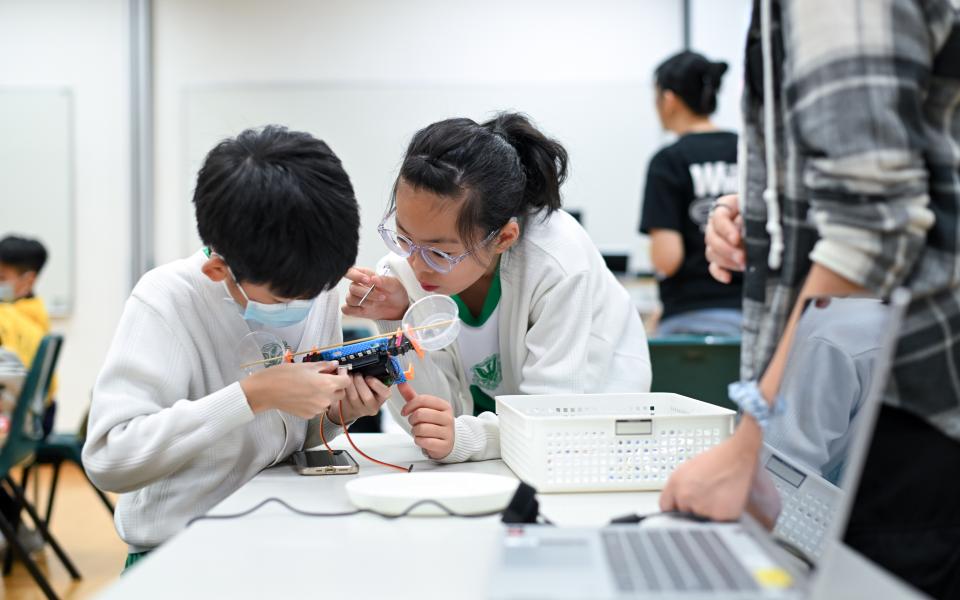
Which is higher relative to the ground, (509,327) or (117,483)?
(509,327)

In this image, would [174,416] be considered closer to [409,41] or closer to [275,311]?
[275,311]

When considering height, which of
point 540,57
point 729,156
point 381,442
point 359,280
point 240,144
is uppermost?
point 540,57

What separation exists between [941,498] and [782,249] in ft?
0.95

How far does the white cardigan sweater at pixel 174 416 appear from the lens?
1.28 metres

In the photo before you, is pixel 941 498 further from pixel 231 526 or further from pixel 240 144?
pixel 240 144

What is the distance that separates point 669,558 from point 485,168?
1.00 meters

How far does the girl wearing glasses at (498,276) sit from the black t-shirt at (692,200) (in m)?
0.96

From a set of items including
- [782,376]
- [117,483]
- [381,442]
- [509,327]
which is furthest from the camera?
[509,327]

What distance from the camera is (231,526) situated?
1.04m

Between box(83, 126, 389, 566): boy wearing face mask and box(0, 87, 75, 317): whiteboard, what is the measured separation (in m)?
4.18

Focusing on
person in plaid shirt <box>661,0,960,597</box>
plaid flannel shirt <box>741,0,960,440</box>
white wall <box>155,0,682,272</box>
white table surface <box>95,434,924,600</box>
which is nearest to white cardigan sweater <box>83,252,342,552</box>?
white table surface <box>95,434,924,600</box>

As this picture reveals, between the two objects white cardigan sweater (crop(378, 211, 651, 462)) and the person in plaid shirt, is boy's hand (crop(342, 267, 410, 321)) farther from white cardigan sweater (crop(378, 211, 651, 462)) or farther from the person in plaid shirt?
the person in plaid shirt

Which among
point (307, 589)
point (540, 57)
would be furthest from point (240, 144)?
point (540, 57)

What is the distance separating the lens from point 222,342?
4.82 ft
